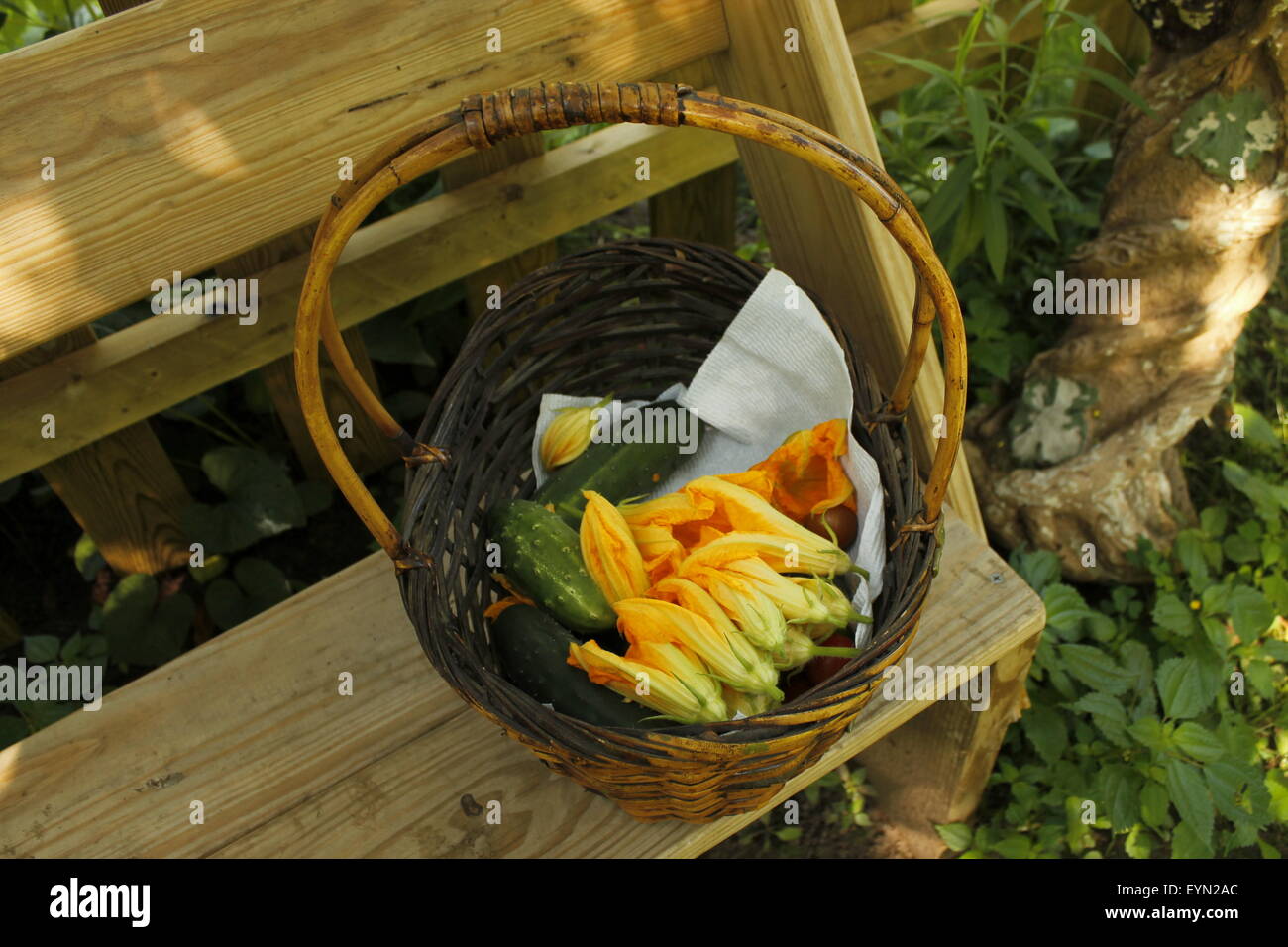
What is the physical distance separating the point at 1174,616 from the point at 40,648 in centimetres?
190

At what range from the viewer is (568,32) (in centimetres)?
125

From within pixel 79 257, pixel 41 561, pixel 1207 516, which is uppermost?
pixel 79 257

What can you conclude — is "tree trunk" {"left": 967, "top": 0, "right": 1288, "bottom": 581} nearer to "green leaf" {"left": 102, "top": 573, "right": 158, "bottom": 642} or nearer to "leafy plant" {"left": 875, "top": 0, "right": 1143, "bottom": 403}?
"leafy plant" {"left": 875, "top": 0, "right": 1143, "bottom": 403}

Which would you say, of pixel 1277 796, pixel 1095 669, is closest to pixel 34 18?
pixel 1095 669

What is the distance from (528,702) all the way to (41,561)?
4.71 ft

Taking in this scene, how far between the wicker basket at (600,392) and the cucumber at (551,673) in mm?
54

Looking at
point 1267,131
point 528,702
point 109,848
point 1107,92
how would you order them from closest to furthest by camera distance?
1. point 528,702
2. point 109,848
3. point 1267,131
4. point 1107,92

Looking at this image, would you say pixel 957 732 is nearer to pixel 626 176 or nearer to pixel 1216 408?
pixel 1216 408

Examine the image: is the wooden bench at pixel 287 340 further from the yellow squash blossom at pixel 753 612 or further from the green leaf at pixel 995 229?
the green leaf at pixel 995 229

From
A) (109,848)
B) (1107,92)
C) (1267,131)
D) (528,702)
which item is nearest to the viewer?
(528,702)

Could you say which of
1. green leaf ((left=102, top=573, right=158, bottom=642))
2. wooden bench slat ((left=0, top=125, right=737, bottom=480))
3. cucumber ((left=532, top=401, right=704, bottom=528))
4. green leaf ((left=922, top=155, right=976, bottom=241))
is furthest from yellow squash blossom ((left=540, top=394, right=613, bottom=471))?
green leaf ((left=102, top=573, right=158, bottom=642))

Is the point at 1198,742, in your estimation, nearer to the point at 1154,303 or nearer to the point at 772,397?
the point at 1154,303

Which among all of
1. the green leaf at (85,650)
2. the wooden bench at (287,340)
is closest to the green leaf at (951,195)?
the wooden bench at (287,340)

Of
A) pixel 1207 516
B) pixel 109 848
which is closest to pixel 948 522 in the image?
pixel 1207 516
